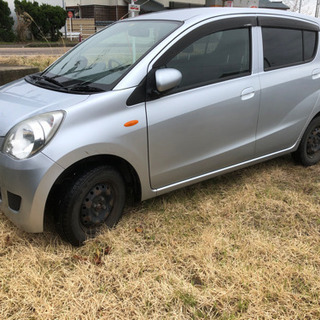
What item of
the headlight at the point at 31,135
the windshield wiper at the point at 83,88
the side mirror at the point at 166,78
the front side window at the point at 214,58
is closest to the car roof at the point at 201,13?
the front side window at the point at 214,58

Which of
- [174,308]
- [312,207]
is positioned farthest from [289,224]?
[174,308]

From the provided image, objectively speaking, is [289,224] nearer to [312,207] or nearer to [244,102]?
[312,207]

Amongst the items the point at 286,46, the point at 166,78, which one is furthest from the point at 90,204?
the point at 286,46

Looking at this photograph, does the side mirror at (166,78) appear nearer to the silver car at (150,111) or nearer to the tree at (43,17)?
the silver car at (150,111)

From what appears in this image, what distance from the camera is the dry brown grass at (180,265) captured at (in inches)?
82.5

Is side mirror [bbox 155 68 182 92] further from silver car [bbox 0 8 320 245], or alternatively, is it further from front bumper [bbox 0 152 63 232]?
front bumper [bbox 0 152 63 232]

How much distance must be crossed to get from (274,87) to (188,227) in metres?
1.52

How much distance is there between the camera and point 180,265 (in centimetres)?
245

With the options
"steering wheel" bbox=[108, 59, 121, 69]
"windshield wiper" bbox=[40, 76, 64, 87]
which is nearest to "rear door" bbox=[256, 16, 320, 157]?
"steering wheel" bbox=[108, 59, 121, 69]

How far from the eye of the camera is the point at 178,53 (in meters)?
2.76

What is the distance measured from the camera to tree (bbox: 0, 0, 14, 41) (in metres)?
20.6

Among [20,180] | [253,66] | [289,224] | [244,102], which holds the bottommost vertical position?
[289,224]

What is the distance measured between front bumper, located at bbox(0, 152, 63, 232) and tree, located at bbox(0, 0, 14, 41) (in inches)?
844

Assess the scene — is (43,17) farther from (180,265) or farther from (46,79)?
(180,265)
